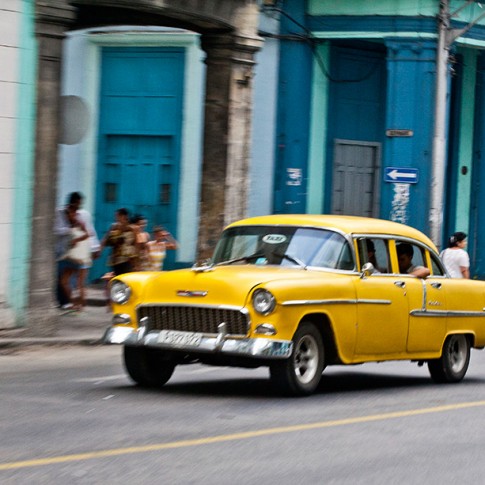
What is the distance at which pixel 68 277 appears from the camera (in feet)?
66.8

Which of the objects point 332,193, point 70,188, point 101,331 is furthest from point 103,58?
point 101,331

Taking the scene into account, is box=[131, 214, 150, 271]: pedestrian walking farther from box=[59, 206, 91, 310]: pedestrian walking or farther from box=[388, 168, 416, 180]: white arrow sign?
box=[388, 168, 416, 180]: white arrow sign

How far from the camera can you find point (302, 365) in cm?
1163

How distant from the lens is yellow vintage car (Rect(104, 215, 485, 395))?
1122 centimetres

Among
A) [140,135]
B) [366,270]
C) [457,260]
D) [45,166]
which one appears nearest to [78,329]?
[45,166]

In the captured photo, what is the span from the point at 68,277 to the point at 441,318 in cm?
820

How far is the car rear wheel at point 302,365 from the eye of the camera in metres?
11.4

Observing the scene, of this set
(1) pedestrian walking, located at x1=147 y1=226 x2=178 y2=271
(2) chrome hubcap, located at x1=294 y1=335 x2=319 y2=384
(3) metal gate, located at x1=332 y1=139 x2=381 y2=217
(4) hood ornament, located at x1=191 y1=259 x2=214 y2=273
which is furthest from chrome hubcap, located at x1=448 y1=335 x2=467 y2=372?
(3) metal gate, located at x1=332 y1=139 x2=381 y2=217

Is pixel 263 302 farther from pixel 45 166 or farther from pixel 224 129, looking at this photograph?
pixel 224 129

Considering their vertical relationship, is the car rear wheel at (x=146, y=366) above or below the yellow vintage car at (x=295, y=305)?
below

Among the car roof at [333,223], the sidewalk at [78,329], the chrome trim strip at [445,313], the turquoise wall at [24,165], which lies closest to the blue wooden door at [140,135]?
the sidewalk at [78,329]

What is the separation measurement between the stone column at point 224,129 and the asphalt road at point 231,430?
6.73m

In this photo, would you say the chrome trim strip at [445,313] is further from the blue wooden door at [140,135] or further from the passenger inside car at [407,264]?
the blue wooden door at [140,135]

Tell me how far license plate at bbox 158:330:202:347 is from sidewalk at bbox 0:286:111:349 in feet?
15.6
